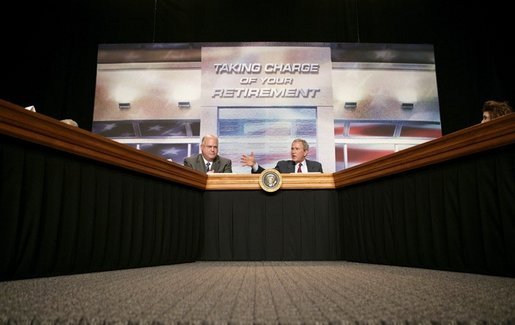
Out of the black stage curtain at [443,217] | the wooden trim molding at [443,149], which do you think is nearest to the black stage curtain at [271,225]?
the black stage curtain at [443,217]

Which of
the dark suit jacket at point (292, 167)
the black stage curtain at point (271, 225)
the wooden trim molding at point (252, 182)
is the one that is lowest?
the black stage curtain at point (271, 225)

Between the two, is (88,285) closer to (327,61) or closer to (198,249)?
(198,249)

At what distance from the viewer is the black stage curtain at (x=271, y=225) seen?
2.65 meters

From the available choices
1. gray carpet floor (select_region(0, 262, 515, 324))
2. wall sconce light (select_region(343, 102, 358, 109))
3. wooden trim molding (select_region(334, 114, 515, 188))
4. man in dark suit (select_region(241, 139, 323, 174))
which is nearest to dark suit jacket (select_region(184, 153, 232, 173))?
man in dark suit (select_region(241, 139, 323, 174))

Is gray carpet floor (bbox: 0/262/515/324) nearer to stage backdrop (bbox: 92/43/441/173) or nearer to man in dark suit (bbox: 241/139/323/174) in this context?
man in dark suit (bbox: 241/139/323/174)

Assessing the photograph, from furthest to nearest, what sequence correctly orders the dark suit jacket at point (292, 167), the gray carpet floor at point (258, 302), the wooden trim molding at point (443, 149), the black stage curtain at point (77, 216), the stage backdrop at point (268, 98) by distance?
the stage backdrop at point (268, 98), the dark suit jacket at point (292, 167), the wooden trim molding at point (443, 149), the black stage curtain at point (77, 216), the gray carpet floor at point (258, 302)

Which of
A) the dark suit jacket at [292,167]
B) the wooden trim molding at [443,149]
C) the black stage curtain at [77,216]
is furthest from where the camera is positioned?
the dark suit jacket at [292,167]

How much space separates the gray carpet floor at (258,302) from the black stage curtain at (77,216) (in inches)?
10.7

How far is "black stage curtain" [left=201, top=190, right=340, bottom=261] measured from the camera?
2.65 meters

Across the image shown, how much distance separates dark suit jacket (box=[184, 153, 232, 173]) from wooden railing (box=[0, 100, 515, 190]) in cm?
79

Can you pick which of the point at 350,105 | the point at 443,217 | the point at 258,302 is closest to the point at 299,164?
the point at 350,105

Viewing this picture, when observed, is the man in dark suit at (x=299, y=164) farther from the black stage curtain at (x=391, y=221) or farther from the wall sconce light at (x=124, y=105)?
the wall sconce light at (x=124, y=105)

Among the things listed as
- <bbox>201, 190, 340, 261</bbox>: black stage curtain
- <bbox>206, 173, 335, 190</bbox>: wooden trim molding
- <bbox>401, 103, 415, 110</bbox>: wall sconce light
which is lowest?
<bbox>201, 190, 340, 261</bbox>: black stage curtain

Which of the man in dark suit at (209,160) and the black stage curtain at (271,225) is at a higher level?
the man in dark suit at (209,160)
